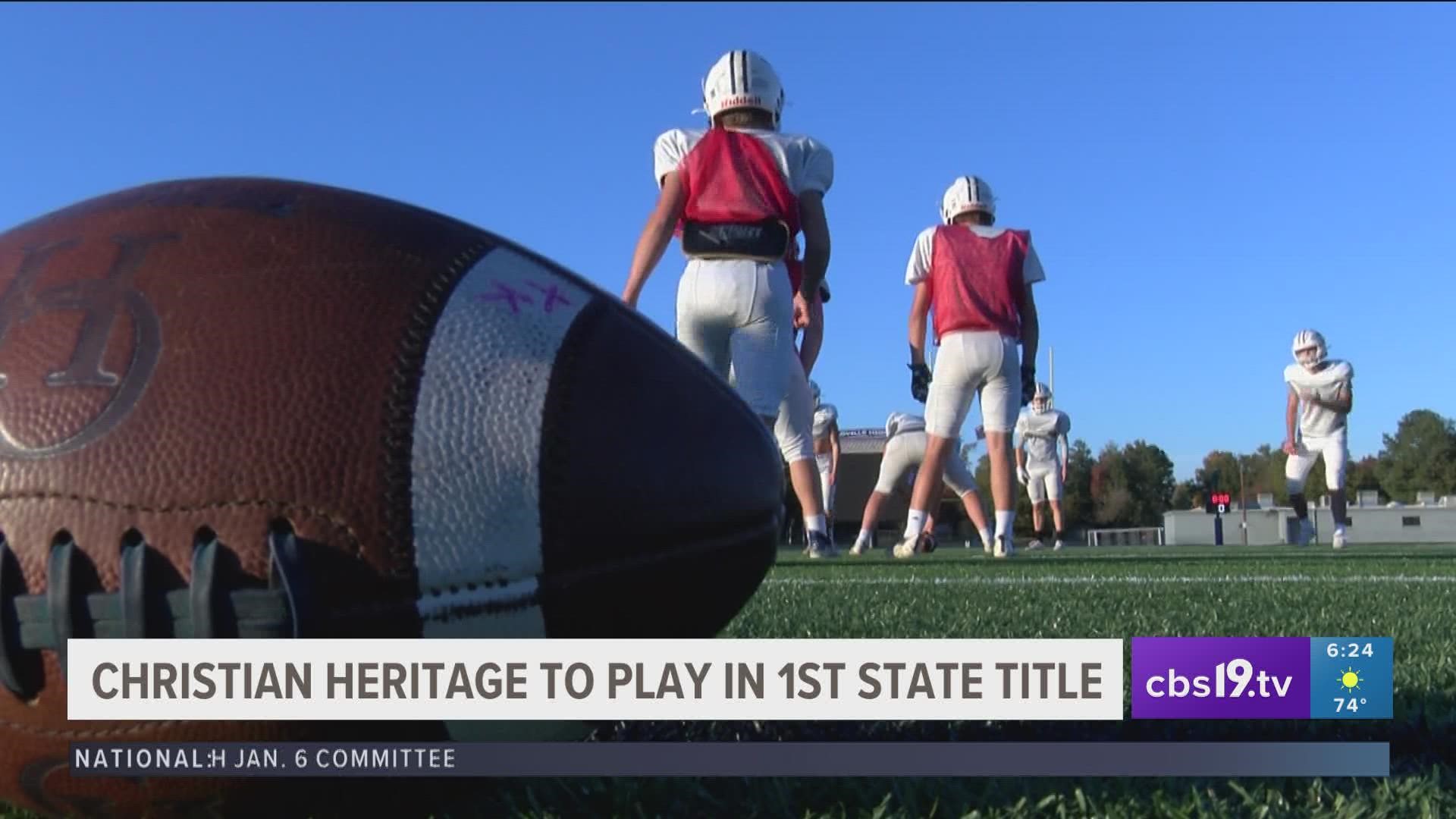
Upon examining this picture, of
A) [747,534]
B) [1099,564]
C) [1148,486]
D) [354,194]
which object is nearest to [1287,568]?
[1099,564]

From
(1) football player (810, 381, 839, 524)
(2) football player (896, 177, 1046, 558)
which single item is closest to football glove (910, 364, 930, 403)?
(2) football player (896, 177, 1046, 558)

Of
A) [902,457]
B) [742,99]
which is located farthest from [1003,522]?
[902,457]

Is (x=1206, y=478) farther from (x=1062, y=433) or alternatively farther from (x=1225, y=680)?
(x=1225, y=680)

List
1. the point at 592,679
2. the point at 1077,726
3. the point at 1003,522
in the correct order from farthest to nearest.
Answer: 1. the point at 1003,522
2. the point at 1077,726
3. the point at 592,679

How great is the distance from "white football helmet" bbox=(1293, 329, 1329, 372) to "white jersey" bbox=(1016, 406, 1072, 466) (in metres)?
3.91

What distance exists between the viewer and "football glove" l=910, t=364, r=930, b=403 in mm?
6324

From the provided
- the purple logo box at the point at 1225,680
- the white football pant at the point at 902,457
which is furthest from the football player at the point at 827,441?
the purple logo box at the point at 1225,680

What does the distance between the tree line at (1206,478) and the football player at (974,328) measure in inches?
1210

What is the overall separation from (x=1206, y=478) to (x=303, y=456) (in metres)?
62.1

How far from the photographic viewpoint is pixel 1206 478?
194ft

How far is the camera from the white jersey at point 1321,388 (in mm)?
9922

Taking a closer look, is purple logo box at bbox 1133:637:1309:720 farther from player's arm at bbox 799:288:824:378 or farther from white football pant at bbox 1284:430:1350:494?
white football pant at bbox 1284:430:1350:494

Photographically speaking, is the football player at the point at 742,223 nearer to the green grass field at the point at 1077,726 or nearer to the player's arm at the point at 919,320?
the green grass field at the point at 1077,726

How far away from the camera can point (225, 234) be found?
4.26 feet
